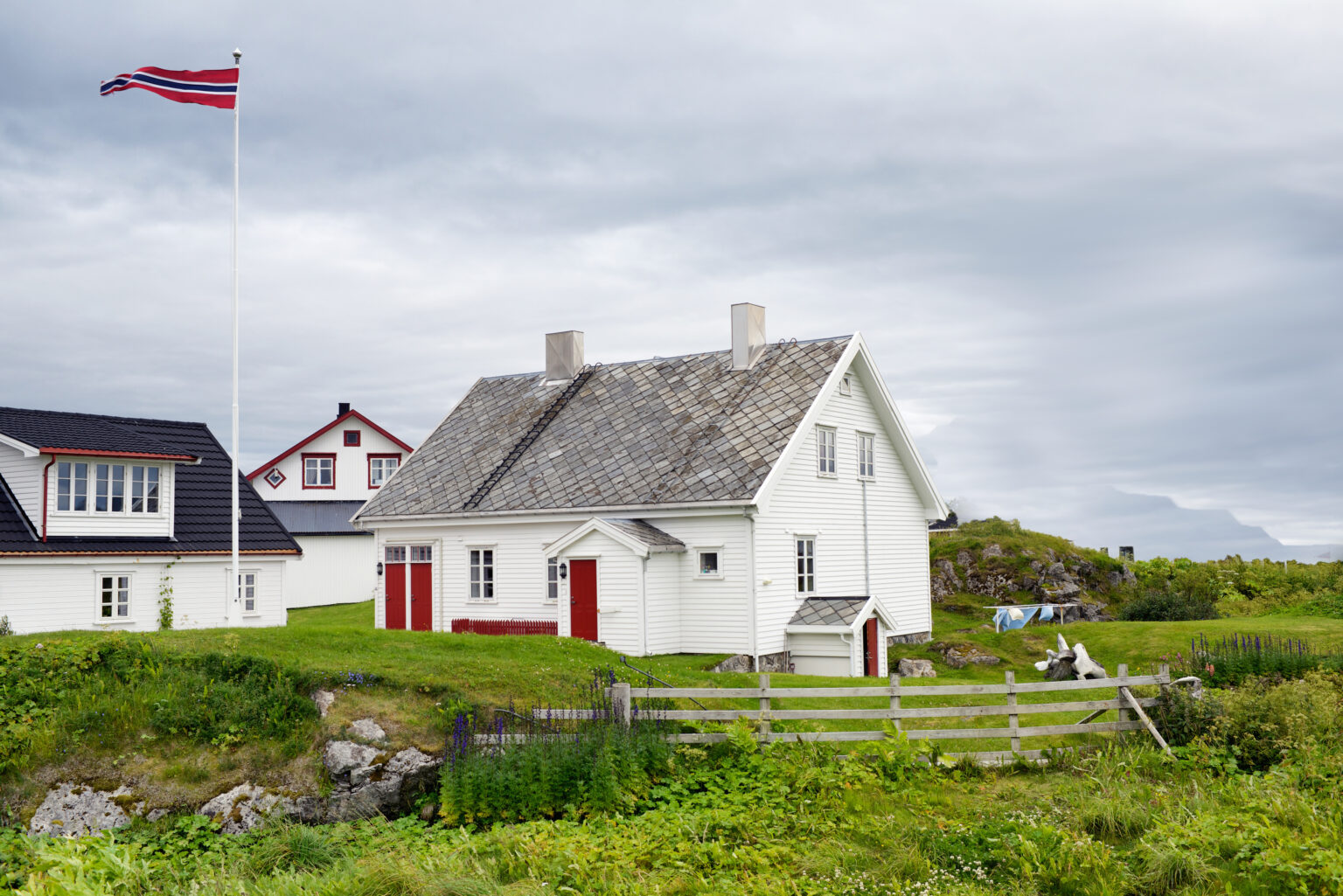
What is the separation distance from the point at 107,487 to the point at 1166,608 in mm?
28216

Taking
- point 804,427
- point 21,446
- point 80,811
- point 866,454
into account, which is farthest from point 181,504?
point 866,454

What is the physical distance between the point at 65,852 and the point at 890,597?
21599 millimetres

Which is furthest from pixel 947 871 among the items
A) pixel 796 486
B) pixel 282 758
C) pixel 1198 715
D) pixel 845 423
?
pixel 845 423

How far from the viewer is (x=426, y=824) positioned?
1336cm

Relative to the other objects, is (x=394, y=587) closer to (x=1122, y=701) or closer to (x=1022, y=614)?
(x=1022, y=614)

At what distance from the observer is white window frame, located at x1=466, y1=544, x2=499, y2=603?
2677cm

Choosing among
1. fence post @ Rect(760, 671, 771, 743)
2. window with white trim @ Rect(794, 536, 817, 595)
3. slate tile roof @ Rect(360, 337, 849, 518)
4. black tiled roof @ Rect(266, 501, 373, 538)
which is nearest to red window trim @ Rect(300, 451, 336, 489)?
black tiled roof @ Rect(266, 501, 373, 538)

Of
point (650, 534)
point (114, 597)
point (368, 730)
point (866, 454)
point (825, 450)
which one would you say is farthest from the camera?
point (866, 454)

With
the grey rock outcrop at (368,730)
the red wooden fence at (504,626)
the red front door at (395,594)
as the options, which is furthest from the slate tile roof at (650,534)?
the grey rock outcrop at (368,730)

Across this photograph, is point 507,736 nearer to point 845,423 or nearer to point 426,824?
point 426,824

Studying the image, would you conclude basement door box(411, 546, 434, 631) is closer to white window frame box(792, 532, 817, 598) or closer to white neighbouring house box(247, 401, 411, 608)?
white window frame box(792, 532, 817, 598)

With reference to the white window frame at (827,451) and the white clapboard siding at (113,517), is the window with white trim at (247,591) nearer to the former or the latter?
Answer: the white clapboard siding at (113,517)

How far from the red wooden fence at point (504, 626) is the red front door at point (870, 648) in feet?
23.3

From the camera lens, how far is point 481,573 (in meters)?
27.2
